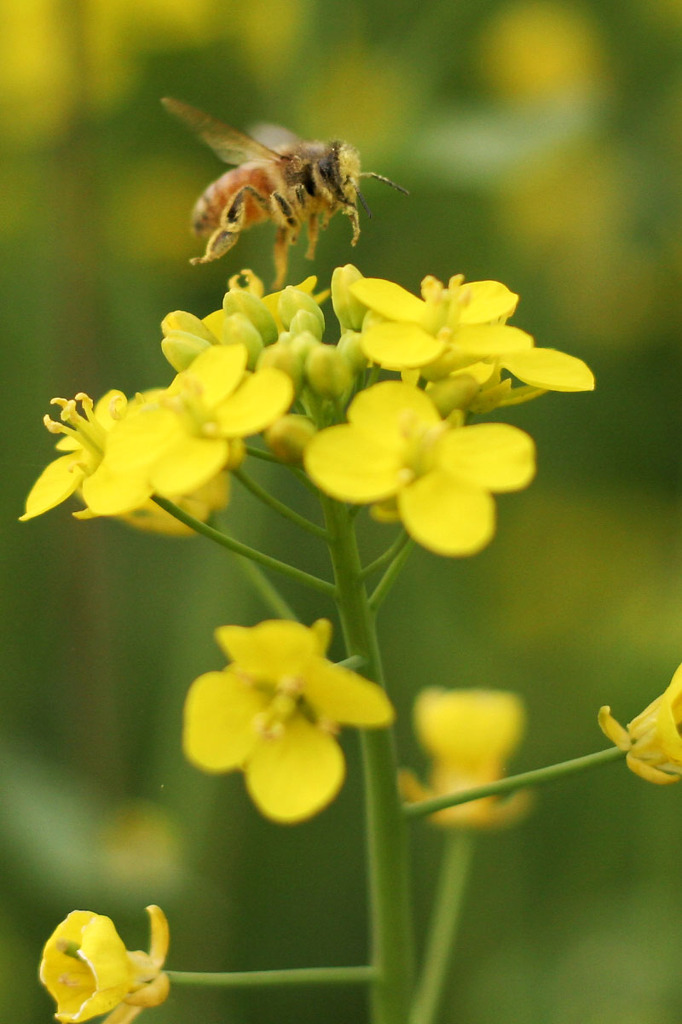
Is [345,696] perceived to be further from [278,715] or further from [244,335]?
[244,335]

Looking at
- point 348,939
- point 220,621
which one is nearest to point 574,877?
point 348,939

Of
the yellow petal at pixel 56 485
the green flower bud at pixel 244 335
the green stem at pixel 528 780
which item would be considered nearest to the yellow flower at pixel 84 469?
the yellow petal at pixel 56 485

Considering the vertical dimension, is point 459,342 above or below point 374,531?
above

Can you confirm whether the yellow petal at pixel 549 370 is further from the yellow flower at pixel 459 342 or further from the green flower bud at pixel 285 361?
the green flower bud at pixel 285 361

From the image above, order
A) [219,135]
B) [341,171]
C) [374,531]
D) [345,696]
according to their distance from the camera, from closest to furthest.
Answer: [345,696]
[341,171]
[219,135]
[374,531]

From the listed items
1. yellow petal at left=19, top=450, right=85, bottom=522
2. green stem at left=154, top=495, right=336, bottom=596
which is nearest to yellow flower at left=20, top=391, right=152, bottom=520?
yellow petal at left=19, top=450, right=85, bottom=522

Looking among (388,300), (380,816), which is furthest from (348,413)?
(380,816)
